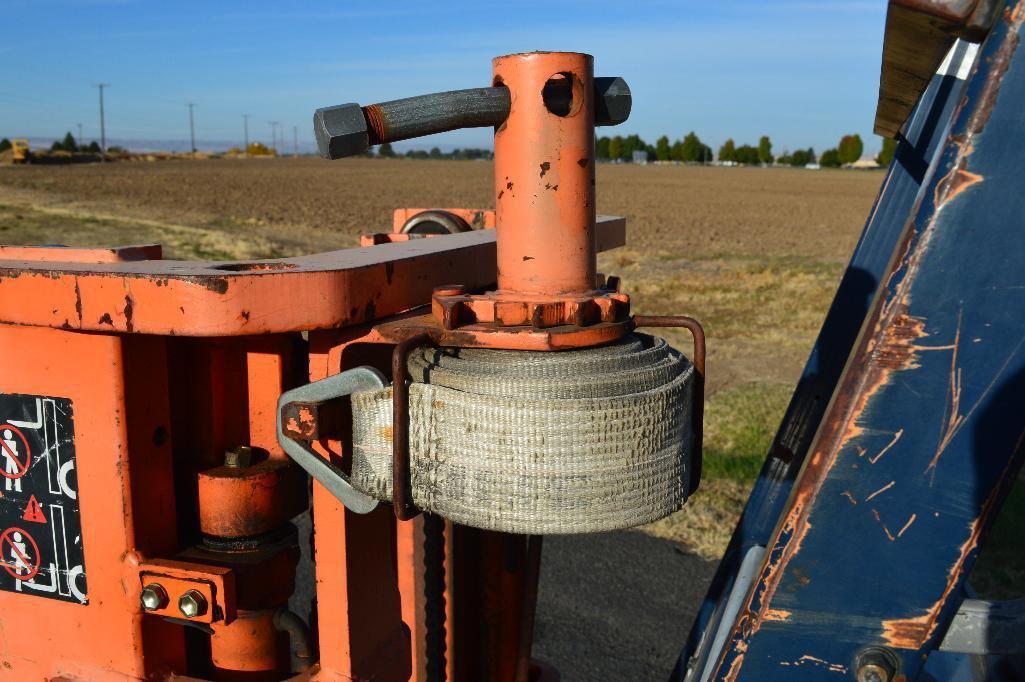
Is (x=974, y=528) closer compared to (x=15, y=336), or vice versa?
(x=974, y=528)

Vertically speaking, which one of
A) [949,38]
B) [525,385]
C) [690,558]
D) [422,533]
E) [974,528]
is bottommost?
[690,558]

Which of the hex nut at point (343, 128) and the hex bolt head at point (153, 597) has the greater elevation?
the hex nut at point (343, 128)

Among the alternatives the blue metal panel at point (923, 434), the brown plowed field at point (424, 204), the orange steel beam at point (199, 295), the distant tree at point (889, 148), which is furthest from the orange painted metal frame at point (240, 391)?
the brown plowed field at point (424, 204)

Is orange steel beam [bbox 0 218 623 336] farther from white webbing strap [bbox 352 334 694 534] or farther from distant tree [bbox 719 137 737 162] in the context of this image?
distant tree [bbox 719 137 737 162]

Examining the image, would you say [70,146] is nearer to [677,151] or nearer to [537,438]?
[677,151]

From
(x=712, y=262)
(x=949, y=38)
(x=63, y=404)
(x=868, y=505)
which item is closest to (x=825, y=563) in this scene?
(x=868, y=505)

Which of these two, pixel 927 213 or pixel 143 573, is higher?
pixel 927 213

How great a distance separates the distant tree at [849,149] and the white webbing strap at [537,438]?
371 ft

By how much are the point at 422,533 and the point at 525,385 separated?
65 centimetres

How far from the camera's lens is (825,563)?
100cm

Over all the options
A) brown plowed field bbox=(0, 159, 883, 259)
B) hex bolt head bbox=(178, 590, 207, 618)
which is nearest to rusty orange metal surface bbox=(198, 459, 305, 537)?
hex bolt head bbox=(178, 590, 207, 618)

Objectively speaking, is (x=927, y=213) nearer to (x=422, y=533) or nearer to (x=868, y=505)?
(x=868, y=505)

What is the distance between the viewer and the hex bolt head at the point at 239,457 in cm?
148

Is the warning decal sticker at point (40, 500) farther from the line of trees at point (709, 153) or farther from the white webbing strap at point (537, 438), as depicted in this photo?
the line of trees at point (709, 153)
